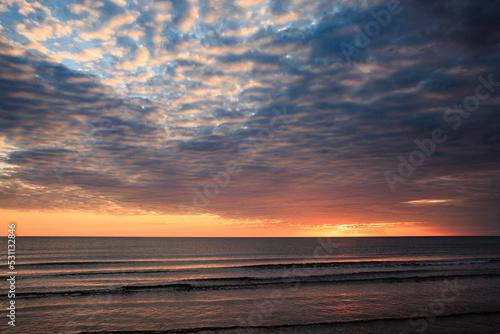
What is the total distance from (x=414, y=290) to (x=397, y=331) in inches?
497

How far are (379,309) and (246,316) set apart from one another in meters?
9.17

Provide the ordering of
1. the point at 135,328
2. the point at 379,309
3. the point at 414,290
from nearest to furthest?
the point at 135,328 → the point at 379,309 → the point at 414,290

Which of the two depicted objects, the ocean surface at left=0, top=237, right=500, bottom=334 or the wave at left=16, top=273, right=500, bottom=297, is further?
the wave at left=16, top=273, right=500, bottom=297

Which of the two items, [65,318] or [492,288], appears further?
[492,288]

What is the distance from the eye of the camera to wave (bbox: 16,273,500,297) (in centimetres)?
2575

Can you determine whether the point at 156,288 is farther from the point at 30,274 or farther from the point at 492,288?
the point at 492,288

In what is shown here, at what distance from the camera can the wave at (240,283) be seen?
25.8 m

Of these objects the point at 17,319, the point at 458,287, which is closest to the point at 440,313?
the point at 458,287

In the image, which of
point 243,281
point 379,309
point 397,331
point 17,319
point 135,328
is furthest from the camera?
point 243,281

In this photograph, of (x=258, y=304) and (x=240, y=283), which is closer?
(x=258, y=304)

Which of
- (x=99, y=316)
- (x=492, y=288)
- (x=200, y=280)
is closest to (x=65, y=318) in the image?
(x=99, y=316)

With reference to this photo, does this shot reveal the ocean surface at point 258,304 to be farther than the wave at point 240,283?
No

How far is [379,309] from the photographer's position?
1966cm

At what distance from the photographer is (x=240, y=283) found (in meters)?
30.0
